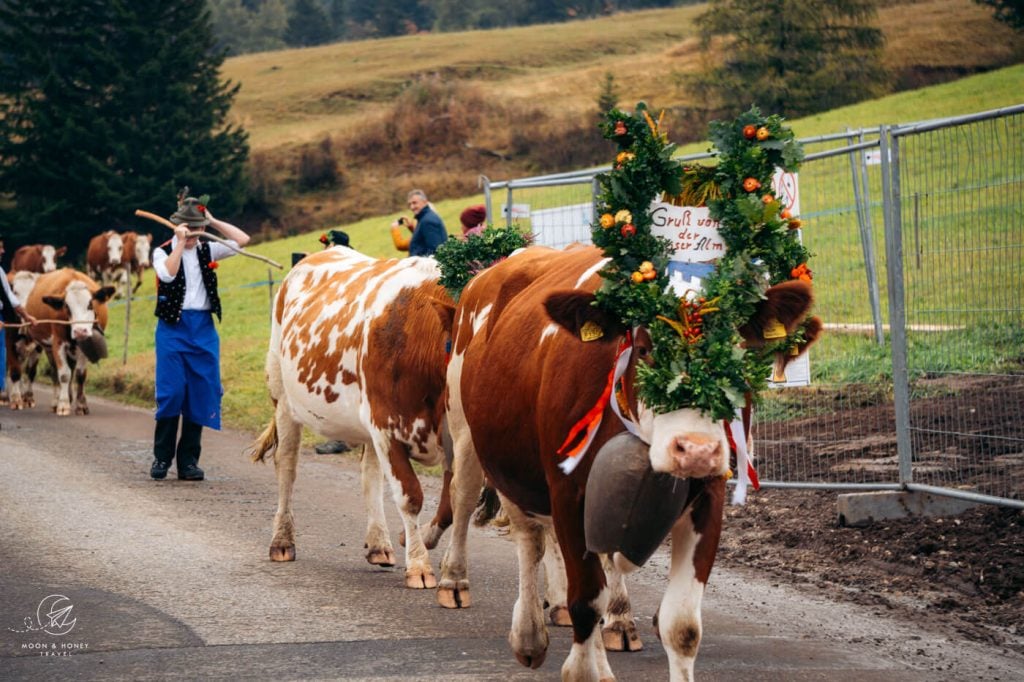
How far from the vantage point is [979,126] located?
8.05 m

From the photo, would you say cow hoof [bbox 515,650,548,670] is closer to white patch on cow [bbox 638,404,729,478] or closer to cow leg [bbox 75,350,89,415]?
white patch on cow [bbox 638,404,729,478]

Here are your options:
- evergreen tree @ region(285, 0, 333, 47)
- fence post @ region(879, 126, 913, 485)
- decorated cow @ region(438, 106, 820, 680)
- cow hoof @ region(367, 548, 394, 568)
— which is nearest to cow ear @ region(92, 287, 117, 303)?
cow hoof @ region(367, 548, 394, 568)

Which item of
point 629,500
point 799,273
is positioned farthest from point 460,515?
point 799,273

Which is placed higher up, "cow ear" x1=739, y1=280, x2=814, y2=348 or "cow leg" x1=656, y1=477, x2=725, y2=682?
"cow ear" x1=739, y1=280, x2=814, y2=348

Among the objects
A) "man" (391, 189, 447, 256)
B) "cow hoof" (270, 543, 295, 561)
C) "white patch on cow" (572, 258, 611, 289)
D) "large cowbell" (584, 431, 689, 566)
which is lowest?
"cow hoof" (270, 543, 295, 561)

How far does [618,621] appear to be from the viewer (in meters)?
6.48

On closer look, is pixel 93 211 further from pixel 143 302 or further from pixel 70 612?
pixel 70 612

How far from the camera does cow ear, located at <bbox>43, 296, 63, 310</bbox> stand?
1912cm

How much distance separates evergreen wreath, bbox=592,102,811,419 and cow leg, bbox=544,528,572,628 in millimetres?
2085

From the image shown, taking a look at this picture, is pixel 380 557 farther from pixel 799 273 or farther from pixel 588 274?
pixel 799 273

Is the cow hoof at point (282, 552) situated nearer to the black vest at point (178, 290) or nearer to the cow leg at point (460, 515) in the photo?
the cow leg at point (460, 515)

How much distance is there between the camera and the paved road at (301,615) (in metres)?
6.02

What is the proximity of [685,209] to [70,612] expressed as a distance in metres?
3.96

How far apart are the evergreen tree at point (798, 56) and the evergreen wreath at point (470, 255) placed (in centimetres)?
4627
